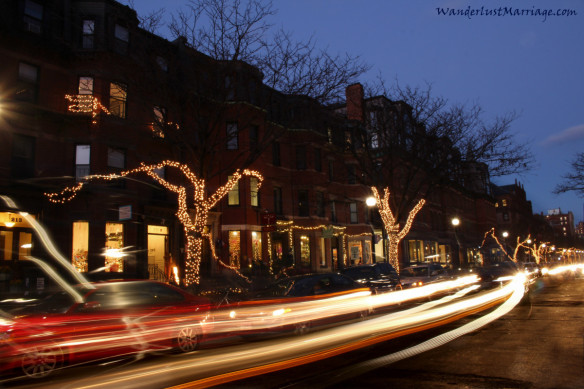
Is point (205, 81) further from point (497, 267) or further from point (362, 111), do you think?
point (497, 267)

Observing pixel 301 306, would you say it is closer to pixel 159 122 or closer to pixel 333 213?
pixel 159 122

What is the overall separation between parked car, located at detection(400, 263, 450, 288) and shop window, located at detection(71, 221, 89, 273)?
14016 mm

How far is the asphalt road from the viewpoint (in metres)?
5.92

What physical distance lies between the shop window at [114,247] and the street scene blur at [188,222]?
8 centimetres

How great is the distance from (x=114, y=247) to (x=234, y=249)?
26.1 feet

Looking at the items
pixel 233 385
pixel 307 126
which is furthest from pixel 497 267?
pixel 233 385

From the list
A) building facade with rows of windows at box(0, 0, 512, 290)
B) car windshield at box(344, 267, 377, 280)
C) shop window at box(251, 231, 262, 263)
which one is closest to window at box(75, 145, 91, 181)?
building facade with rows of windows at box(0, 0, 512, 290)

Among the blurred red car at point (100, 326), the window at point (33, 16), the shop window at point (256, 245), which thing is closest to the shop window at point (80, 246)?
the window at point (33, 16)

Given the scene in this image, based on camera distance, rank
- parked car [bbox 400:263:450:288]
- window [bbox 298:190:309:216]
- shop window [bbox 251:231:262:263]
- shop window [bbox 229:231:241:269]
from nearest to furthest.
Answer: parked car [bbox 400:263:450:288]
shop window [bbox 229:231:241:269]
shop window [bbox 251:231:262:263]
window [bbox 298:190:309:216]

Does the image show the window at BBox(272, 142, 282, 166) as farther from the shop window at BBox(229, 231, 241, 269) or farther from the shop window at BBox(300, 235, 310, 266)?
the shop window at BBox(229, 231, 241, 269)

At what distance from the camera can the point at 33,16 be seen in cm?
2012

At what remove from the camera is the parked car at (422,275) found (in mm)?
19109

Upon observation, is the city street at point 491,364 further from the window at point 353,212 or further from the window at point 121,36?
the window at point 353,212

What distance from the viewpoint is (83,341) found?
305 inches
